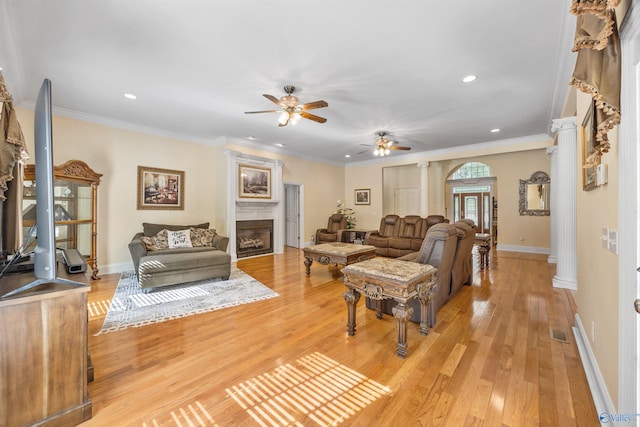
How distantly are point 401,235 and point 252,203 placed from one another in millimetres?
3619

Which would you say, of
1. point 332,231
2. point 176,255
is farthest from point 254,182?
point 176,255

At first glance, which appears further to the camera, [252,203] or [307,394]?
[252,203]

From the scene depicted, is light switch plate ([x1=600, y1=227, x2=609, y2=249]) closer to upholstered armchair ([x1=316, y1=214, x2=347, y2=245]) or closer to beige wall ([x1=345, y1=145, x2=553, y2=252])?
beige wall ([x1=345, y1=145, x2=553, y2=252])

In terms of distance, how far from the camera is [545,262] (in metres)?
5.71

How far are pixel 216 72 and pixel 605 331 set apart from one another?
4.06 metres

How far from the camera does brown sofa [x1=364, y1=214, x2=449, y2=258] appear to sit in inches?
221

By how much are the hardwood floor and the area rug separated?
0.58 ft

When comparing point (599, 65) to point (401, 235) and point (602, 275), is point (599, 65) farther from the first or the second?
point (401, 235)

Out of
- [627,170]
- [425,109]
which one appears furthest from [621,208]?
[425,109]

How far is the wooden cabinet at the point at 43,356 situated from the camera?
133 centimetres

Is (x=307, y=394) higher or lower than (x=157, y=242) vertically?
lower

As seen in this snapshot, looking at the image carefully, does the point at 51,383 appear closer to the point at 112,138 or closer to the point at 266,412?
the point at 266,412

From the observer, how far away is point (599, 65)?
118 cm

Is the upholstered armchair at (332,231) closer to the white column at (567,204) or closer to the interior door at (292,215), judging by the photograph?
the interior door at (292,215)
